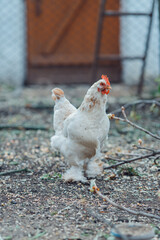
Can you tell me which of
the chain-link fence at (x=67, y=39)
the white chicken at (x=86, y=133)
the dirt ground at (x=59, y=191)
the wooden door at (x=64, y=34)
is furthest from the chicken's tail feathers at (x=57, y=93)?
the wooden door at (x=64, y=34)

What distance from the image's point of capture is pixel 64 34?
18.2 feet

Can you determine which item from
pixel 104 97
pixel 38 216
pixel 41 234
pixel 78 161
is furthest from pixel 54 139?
pixel 41 234

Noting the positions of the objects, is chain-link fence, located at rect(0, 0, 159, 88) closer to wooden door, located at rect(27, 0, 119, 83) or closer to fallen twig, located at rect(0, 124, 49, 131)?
wooden door, located at rect(27, 0, 119, 83)

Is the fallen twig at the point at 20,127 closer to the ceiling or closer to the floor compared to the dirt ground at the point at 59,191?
closer to the ceiling

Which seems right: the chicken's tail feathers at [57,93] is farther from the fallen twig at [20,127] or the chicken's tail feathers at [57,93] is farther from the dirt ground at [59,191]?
the fallen twig at [20,127]

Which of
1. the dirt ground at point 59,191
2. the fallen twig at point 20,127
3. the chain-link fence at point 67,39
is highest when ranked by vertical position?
the chain-link fence at point 67,39

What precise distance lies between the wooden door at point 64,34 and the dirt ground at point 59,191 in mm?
2177

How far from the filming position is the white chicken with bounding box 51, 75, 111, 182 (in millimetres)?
2072

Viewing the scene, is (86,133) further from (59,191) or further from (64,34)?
(64,34)

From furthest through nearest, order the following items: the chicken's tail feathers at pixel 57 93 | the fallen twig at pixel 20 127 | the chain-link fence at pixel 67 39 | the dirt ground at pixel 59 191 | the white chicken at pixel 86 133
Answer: the chain-link fence at pixel 67 39, the fallen twig at pixel 20 127, the chicken's tail feathers at pixel 57 93, the white chicken at pixel 86 133, the dirt ground at pixel 59 191

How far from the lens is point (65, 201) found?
1972mm

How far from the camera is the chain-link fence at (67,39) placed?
5.37 meters

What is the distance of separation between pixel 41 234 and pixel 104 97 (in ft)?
2.81

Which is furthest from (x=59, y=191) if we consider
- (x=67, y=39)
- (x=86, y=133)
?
(x=67, y=39)
